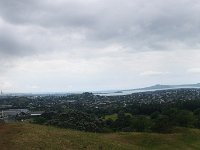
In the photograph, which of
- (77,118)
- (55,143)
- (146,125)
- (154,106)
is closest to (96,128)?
(77,118)

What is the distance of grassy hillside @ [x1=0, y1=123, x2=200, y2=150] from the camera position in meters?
32.1

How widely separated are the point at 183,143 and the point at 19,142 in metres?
19.2

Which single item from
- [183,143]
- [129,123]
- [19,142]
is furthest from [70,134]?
[129,123]

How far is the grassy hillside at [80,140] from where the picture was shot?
32.1 m

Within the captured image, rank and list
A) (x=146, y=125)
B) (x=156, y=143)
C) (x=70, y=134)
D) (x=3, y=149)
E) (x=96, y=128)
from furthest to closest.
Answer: (x=146, y=125)
(x=96, y=128)
(x=156, y=143)
(x=70, y=134)
(x=3, y=149)

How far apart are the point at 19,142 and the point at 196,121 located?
54203 millimetres

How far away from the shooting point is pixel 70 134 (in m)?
38.4

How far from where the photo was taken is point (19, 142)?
31578 millimetres

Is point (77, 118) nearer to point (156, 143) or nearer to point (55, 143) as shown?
point (156, 143)

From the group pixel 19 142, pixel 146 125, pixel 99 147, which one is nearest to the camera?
pixel 19 142

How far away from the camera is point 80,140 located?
36.1 metres

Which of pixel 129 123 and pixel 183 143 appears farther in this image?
pixel 129 123

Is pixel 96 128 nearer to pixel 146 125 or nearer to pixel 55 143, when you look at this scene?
pixel 146 125

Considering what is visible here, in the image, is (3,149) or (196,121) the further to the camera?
(196,121)
